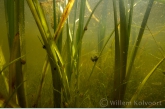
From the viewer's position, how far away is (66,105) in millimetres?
1402

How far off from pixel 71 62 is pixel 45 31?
46cm

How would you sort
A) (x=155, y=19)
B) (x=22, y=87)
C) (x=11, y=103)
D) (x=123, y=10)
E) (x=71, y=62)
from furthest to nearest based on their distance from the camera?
(x=155, y=19)
(x=71, y=62)
(x=22, y=87)
(x=123, y=10)
(x=11, y=103)

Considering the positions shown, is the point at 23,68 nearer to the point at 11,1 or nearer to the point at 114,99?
the point at 11,1

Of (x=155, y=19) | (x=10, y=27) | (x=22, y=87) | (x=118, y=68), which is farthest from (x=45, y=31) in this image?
(x=155, y=19)

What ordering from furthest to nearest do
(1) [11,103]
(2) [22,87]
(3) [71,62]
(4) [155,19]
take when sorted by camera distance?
(4) [155,19] → (3) [71,62] → (2) [22,87] → (1) [11,103]

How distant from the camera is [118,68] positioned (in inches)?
51.2

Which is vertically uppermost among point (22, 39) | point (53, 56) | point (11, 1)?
point (11, 1)

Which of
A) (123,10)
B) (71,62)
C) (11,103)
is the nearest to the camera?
(11,103)

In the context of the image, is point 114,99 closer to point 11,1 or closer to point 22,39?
point 22,39

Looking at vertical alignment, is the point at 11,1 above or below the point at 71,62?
above

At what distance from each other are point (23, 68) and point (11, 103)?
38 cm

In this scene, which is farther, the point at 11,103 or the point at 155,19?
the point at 155,19

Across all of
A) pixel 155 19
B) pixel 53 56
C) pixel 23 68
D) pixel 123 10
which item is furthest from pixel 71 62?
pixel 155 19

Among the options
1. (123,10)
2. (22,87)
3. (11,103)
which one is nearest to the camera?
(11,103)
